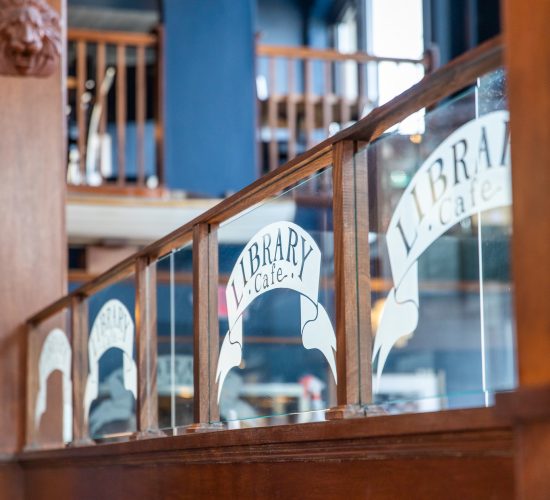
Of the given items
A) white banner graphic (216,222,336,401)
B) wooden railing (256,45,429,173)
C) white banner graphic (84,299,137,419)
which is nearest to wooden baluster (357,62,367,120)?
wooden railing (256,45,429,173)

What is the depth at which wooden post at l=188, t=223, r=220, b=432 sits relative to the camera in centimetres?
330

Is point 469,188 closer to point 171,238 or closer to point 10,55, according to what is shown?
point 171,238

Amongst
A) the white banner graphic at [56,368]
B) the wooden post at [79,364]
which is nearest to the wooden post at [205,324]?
the wooden post at [79,364]

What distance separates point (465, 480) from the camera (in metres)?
1.92

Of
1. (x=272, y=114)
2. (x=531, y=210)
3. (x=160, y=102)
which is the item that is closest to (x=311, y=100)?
(x=272, y=114)

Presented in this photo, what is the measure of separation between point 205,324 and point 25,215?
2.44 m

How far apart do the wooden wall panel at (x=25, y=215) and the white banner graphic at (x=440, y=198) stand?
3334 mm

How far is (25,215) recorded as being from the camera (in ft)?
18.3

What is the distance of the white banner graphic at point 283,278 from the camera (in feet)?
8.72

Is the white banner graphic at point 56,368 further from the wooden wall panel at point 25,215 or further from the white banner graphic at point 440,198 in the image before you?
the white banner graphic at point 440,198

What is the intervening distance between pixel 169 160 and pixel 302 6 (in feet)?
14.3

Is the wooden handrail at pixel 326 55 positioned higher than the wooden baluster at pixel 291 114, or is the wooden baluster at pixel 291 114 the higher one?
the wooden handrail at pixel 326 55

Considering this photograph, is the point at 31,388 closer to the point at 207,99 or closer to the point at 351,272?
the point at 351,272

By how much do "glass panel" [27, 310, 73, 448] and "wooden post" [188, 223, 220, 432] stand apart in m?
1.80
